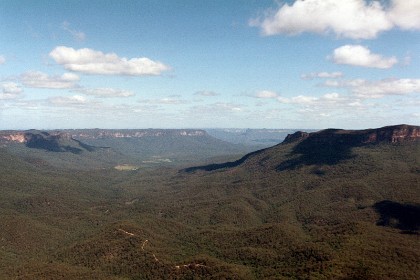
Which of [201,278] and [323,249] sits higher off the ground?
[323,249]

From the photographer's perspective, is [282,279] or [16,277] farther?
[16,277]

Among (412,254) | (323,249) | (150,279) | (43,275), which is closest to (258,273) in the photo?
(323,249)

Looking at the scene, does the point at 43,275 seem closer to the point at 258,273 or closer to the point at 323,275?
the point at 258,273

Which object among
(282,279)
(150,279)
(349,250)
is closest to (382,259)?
(349,250)

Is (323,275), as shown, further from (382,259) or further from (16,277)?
(16,277)

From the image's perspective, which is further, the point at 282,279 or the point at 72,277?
the point at 72,277

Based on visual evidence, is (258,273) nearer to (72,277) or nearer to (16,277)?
(72,277)

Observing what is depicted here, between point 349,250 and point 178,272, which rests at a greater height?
point 349,250
